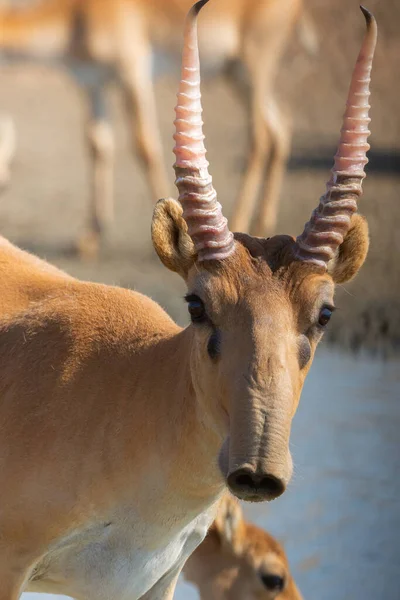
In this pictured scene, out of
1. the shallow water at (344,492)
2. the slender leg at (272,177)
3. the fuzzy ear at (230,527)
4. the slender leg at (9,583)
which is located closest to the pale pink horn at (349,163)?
the slender leg at (9,583)

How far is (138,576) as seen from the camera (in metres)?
5.12

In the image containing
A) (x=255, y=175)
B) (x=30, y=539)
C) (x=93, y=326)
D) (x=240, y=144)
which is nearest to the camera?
(x=30, y=539)

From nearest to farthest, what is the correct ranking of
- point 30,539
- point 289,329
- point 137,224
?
point 289,329 → point 30,539 → point 137,224

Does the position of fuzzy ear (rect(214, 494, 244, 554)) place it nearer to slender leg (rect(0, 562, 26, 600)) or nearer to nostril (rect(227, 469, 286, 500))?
slender leg (rect(0, 562, 26, 600))

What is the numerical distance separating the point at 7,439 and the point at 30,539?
0.38 metres

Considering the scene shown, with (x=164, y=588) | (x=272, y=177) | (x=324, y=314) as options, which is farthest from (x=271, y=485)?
(x=272, y=177)

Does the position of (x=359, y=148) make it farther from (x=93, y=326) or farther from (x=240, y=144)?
(x=240, y=144)

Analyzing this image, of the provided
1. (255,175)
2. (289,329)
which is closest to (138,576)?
(289,329)

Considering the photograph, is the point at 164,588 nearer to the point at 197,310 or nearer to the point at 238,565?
the point at 238,565

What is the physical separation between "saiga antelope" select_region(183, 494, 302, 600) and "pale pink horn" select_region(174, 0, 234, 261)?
8.37ft

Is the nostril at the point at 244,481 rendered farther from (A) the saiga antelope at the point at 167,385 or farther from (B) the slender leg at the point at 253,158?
(B) the slender leg at the point at 253,158

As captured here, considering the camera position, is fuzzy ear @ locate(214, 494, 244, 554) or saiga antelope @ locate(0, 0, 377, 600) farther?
fuzzy ear @ locate(214, 494, 244, 554)

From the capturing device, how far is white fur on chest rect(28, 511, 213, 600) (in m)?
4.93

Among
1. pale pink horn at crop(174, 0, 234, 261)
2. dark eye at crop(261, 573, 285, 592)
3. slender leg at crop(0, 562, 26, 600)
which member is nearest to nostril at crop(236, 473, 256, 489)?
pale pink horn at crop(174, 0, 234, 261)
